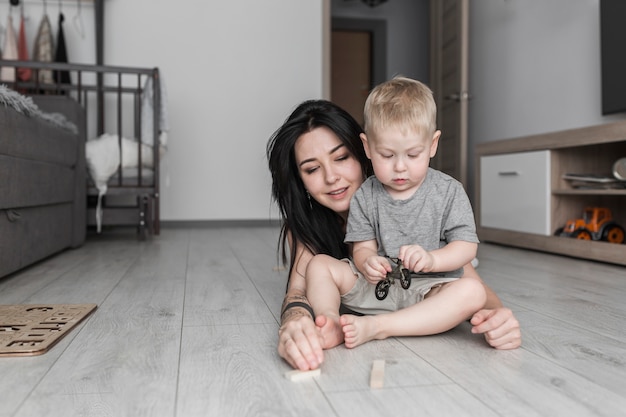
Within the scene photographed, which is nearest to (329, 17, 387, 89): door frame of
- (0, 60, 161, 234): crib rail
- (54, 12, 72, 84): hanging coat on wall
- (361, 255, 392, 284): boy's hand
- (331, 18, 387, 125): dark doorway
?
(331, 18, 387, 125): dark doorway

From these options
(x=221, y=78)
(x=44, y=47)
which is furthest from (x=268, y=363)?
(x=221, y=78)

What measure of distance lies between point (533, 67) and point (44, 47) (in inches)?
116

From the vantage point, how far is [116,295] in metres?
1.58

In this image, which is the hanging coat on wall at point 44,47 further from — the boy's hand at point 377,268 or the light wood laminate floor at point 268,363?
the boy's hand at point 377,268

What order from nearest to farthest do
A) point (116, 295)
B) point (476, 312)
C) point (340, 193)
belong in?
point (476, 312), point (340, 193), point (116, 295)

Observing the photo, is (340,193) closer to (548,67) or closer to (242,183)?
(548,67)

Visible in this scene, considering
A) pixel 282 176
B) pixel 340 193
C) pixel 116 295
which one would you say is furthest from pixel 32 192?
pixel 340 193

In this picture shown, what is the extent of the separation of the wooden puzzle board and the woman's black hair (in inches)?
20.0

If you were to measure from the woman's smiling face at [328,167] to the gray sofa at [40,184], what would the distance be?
0.96 meters

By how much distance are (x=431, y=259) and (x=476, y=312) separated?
6.0 inches

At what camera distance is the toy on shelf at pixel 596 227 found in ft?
7.80

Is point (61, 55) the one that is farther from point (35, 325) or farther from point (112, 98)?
point (35, 325)

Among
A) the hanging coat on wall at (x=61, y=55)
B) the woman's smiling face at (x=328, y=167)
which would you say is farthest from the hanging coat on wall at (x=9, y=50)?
the woman's smiling face at (x=328, y=167)

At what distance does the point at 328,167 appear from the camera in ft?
4.36
